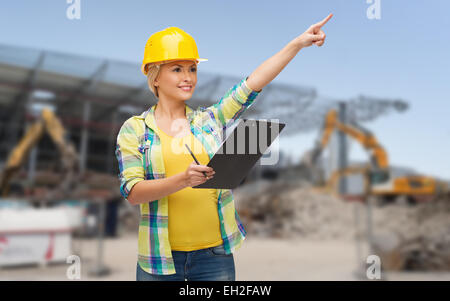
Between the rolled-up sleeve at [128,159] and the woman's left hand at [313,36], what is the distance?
21.6 inches

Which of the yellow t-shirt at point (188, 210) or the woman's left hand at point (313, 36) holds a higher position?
the woman's left hand at point (313, 36)

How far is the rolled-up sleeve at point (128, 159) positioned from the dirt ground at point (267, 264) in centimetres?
334

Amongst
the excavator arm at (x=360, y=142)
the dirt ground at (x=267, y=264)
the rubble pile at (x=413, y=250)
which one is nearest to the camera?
the dirt ground at (x=267, y=264)

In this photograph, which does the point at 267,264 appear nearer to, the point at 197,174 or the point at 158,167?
the point at 158,167

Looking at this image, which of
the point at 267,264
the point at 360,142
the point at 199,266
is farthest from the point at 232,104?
the point at 360,142

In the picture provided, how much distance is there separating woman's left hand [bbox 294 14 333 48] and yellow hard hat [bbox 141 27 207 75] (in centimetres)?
29

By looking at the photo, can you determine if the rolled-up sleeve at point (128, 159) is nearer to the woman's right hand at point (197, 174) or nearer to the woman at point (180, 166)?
the woman at point (180, 166)

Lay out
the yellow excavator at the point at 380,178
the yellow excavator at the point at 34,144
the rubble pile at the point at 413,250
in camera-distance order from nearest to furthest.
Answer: the rubble pile at the point at 413,250, the yellow excavator at the point at 34,144, the yellow excavator at the point at 380,178

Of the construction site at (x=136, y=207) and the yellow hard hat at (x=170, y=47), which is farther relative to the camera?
the construction site at (x=136, y=207)

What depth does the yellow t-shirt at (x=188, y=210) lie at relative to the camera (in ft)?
3.65

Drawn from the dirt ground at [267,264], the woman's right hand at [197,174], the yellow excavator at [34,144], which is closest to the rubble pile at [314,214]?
the dirt ground at [267,264]

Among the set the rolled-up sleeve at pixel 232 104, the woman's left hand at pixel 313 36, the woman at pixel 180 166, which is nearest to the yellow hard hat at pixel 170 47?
the woman at pixel 180 166

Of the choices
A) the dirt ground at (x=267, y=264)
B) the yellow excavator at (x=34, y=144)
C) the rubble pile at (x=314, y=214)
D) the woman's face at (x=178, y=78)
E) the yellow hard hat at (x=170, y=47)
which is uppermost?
the yellow excavator at (x=34, y=144)

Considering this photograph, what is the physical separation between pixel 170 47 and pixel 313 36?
409 mm
